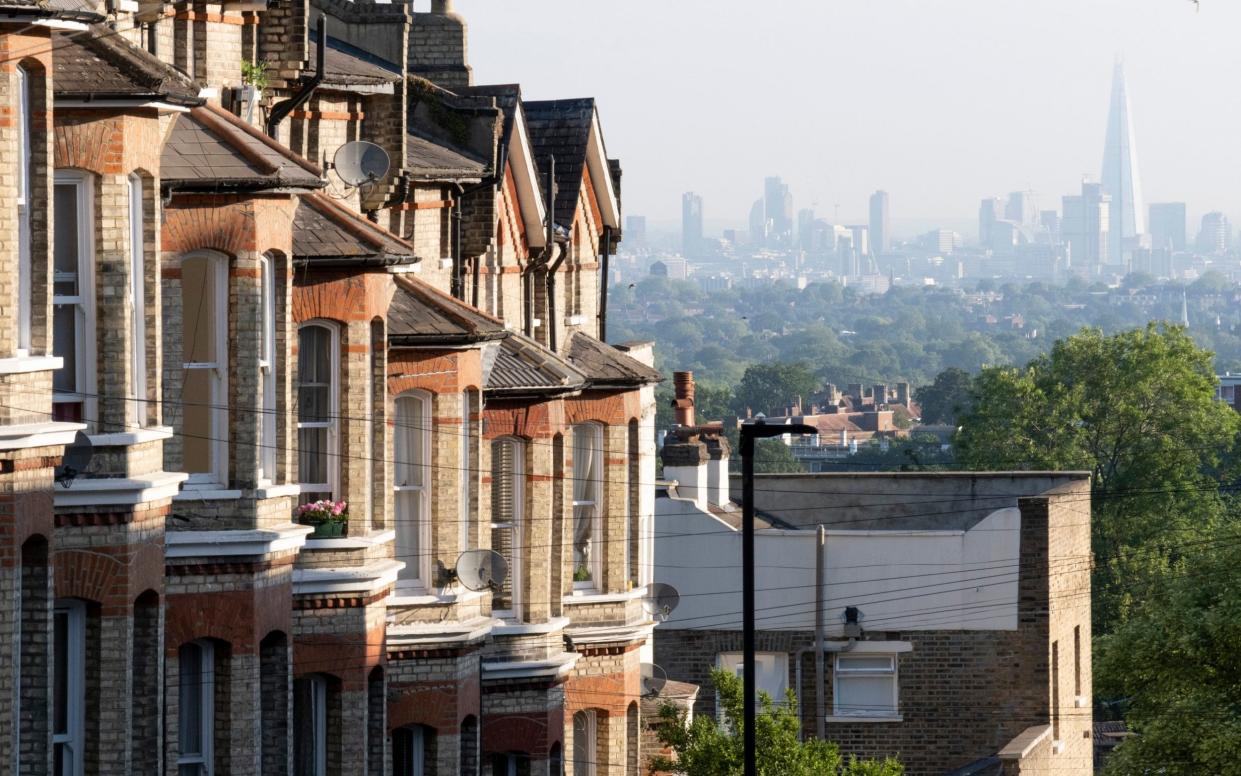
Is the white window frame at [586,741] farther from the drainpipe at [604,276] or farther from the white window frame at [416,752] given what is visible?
the drainpipe at [604,276]

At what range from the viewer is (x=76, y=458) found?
2072cm

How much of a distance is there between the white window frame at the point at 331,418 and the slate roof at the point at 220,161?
9.09 feet

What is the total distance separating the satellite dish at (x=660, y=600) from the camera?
4016cm

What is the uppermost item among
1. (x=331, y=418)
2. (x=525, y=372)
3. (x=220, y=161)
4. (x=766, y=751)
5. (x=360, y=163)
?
(x=360, y=163)

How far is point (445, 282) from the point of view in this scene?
35.1 metres


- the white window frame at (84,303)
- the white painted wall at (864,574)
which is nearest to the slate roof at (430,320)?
the white window frame at (84,303)

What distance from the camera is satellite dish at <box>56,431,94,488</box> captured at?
67.7ft

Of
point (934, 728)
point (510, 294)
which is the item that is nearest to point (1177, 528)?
point (934, 728)

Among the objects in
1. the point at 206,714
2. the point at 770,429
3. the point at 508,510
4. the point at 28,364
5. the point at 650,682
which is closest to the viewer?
the point at 28,364

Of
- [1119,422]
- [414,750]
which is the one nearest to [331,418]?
[414,750]

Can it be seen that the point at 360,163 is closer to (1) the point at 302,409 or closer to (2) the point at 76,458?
(1) the point at 302,409

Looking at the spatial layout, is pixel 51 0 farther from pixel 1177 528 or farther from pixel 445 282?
pixel 1177 528

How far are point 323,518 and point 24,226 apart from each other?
8.31 metres

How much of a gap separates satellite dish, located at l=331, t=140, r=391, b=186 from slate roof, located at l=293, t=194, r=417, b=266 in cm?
216
